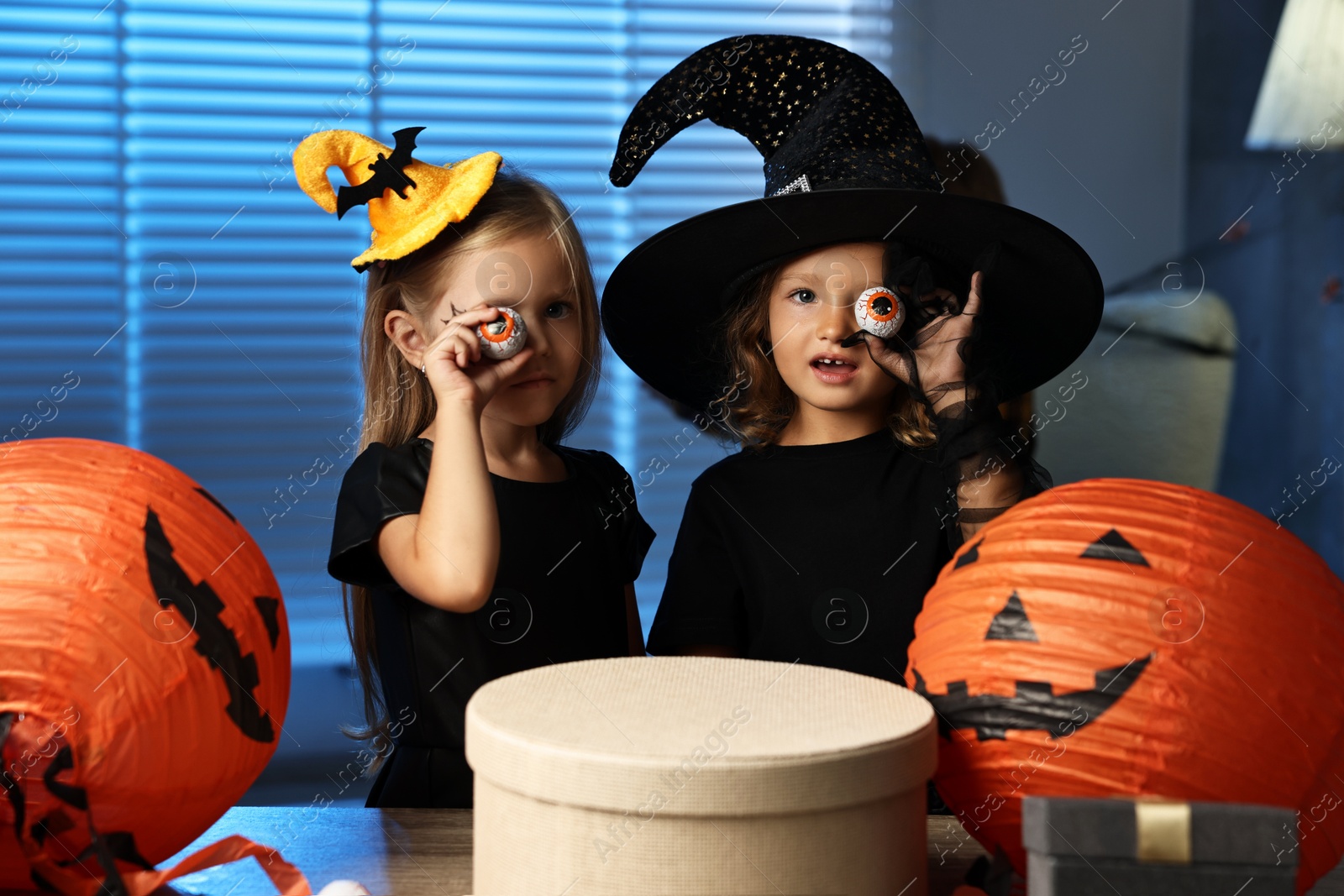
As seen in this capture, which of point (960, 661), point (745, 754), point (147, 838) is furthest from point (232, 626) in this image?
point (960, 661)

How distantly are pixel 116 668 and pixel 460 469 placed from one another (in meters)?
0.40

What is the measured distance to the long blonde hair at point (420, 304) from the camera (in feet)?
3.95

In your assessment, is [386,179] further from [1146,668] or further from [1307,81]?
[1307,81]

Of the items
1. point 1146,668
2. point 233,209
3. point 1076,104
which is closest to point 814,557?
point 1146,668

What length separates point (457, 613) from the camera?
1177 millimetres

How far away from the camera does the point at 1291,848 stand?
545 millimetres

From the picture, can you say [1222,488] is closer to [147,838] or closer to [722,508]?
[722,508]

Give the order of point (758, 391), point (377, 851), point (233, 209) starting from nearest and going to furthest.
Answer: point (377, 851)
point (758, 391)
point (233, 209)

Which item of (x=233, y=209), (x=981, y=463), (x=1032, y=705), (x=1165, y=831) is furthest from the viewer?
(x=233, y=209)

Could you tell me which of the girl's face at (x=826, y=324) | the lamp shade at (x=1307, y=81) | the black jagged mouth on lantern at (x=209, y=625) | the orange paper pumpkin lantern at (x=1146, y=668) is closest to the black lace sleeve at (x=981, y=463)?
the girl's face at (x=826, y=324)

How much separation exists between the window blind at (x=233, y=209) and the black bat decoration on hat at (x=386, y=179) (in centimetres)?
136

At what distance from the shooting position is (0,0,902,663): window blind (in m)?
2.50

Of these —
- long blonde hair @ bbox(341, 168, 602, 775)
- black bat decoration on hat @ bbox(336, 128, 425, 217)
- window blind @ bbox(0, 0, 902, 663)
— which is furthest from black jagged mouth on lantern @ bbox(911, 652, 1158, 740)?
window blind @ bbox(0, 0, 902, 663)

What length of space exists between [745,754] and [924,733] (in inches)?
4.8
